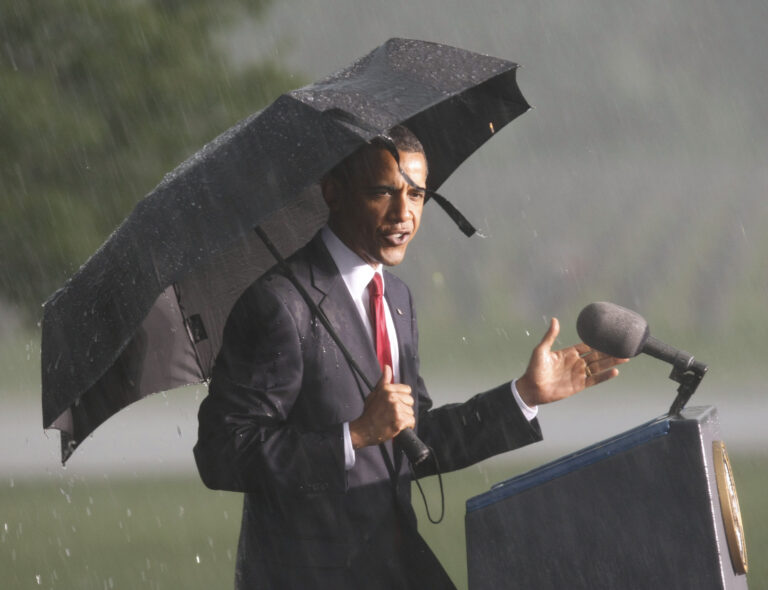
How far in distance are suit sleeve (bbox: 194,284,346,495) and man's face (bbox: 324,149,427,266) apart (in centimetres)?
26

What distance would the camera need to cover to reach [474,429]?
326 cm

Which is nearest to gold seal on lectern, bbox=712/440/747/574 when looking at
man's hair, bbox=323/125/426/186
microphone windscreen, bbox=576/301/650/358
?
microphone windscreen, bbox=576/301/650/358

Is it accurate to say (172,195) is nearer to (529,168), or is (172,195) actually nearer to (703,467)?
(703,467)

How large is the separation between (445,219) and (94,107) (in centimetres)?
6062

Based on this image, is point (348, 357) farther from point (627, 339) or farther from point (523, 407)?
point (627, 339)

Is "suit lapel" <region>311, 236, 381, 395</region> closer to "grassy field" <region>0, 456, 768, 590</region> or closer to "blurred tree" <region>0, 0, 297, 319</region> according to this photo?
"grassy field" <region>0, 456, 768, 590</region>

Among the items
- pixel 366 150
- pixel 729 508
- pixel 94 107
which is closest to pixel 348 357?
pixel 366 150

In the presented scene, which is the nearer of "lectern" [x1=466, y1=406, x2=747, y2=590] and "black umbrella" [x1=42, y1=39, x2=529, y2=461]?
"lectern" [x1=466, y1=406, x2=747, y2=590]

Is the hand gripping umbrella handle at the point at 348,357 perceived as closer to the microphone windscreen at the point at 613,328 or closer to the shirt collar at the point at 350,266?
the shirt collar at the point at 350,266

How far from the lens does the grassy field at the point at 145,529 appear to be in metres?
8.05

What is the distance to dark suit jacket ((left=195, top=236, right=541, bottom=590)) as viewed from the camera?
9.57 ft

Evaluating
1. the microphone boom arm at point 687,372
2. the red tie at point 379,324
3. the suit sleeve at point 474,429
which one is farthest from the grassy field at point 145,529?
the microphone boom arm at point 687,372

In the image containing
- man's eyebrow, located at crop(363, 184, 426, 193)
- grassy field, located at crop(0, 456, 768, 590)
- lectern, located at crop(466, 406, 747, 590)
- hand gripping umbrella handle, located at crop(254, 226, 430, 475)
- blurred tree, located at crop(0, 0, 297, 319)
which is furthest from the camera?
blurred tree, located at crop(0, 0, 297, 319)

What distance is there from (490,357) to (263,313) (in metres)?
48.1
